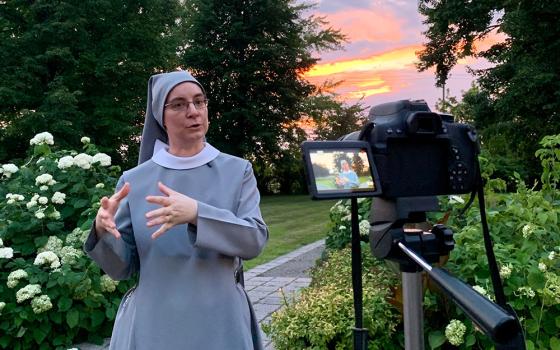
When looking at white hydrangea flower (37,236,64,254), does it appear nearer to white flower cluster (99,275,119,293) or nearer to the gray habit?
white flower cluster (99,275,119,293)

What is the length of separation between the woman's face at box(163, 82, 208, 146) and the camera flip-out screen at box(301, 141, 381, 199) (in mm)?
787

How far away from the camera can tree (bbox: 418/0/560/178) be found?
17469 mm

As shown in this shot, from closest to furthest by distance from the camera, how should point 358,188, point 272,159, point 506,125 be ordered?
point 358,188
point 506,125
point 272,159

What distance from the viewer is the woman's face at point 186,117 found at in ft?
6.32

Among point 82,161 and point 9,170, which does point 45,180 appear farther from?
point 9,170

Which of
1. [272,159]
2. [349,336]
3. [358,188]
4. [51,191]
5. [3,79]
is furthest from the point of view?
[272,159]

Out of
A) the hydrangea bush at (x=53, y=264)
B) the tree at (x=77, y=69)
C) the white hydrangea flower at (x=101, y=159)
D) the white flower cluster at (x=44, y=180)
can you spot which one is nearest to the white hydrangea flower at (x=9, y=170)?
the hydrangea bush at (x=53, y=264)

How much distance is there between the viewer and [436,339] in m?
2.91

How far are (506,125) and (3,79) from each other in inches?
731

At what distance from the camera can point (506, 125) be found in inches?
741

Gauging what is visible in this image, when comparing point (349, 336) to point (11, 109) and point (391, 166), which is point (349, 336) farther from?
point (11, 109)

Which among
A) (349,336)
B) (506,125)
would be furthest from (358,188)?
(506,125)

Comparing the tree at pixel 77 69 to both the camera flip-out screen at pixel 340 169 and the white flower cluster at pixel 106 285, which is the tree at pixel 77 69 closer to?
the white flower cluster at pixel 106 285

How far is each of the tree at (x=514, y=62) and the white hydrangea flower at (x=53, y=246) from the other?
16247 millimetres
